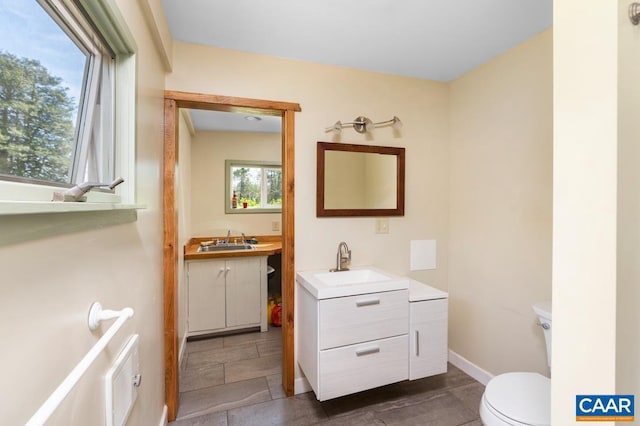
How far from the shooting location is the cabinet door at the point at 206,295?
111 inches

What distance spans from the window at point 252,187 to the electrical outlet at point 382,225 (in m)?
1.93

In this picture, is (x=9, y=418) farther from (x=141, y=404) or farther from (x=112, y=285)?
(x=141, y=404)

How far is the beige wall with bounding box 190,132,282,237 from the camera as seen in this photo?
3598mm

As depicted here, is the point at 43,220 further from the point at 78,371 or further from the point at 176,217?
the point at 176,217

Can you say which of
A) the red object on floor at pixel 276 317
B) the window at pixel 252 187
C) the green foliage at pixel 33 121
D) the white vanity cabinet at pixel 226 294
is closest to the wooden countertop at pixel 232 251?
the white vanity cabinet at pixel 226 294

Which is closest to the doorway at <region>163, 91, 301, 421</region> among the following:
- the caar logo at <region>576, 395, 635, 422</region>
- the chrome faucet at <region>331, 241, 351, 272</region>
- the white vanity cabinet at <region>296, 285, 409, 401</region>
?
the white vanity cabinet at <region>296, 285, 409, 401</region>

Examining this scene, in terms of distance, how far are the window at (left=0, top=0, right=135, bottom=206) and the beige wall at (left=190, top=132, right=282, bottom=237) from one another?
8.44ft

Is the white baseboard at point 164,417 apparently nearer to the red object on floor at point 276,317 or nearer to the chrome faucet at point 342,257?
the chrome faucet at point 342,257

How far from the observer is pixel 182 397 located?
199 cm

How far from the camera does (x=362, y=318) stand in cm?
172

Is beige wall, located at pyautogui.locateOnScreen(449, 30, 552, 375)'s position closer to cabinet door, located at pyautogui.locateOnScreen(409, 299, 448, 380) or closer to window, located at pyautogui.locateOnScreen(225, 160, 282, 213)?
cabinet door, located at pyautogui.locateOnScreen(409, 299, 448, 380)

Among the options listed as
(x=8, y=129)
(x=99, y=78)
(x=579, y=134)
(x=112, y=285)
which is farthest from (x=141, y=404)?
(x=579, y=134)

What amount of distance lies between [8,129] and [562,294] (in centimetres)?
146

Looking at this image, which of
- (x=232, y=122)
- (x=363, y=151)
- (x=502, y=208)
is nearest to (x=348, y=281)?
(x=363, y=151)
